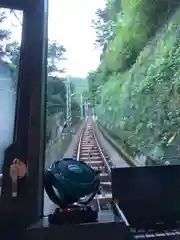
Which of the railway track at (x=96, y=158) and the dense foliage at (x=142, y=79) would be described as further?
the dense foliage at (x=142, y=79)

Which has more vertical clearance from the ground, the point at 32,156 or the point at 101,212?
the point at 32,156

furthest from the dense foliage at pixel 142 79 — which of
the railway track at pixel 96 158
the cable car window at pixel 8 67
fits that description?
the cable car window at pixel 8 67

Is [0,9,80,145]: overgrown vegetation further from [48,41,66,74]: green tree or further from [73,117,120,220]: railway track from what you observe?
[73,117,120,220]: railway track

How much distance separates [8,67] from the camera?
1.75 m

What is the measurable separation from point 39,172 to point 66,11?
107cm

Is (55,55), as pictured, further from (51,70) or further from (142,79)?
(142,79)

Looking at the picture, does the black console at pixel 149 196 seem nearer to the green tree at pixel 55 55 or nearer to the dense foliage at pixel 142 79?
the dense foliage at pixel 142 79

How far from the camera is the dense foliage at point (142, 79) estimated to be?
226 cm

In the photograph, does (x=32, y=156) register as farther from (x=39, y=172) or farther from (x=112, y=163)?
(x=112, y=163)

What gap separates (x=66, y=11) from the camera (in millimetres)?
1994

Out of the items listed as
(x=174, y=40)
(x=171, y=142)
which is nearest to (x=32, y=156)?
(x=171, y=142)

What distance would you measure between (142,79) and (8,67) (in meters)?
1.05

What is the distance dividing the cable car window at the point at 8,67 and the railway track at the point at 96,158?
497 mm

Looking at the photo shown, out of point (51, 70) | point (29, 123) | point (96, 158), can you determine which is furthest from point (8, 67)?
point (96, 158)
